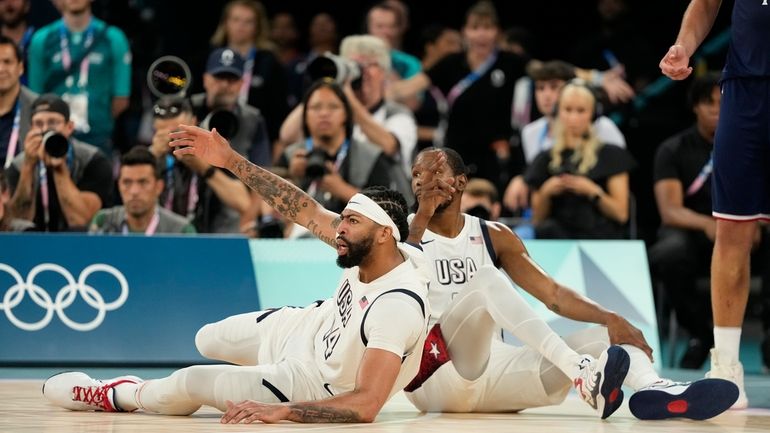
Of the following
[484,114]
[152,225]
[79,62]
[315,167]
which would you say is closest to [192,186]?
[152,225]

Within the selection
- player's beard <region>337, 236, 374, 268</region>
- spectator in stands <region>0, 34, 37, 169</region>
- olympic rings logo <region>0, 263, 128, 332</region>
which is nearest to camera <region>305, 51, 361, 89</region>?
spectator in stands <region>0, 34, 37, 169</region>

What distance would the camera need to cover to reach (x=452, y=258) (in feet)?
23.1

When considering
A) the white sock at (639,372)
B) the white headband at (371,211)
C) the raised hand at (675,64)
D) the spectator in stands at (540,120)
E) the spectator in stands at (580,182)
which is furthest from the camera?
the spectator in stands at (540,120)

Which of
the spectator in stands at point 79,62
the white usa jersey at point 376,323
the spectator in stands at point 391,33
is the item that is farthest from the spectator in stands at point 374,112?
the white usa jersey at point 376,323

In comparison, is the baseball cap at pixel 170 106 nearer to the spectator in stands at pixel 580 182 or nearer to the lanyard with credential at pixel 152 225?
the lanyard with credential at pixel 152 225

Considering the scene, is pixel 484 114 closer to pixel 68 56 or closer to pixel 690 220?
pixel 690 220

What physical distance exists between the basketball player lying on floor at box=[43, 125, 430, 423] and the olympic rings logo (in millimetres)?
2524

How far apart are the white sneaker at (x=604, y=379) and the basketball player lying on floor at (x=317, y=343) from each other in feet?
2.50

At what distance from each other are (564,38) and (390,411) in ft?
29.5

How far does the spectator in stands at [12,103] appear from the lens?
10.3m

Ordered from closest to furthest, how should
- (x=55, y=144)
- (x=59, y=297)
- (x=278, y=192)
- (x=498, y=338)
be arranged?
1. (x=278, y=192)
2. (x=498, y=338)
3. (x=59, y=297)
4. (x=55, y=144)

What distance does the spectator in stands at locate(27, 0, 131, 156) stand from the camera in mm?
11227

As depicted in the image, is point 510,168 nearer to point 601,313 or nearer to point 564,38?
point 564,38

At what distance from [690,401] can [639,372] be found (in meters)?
0.40
